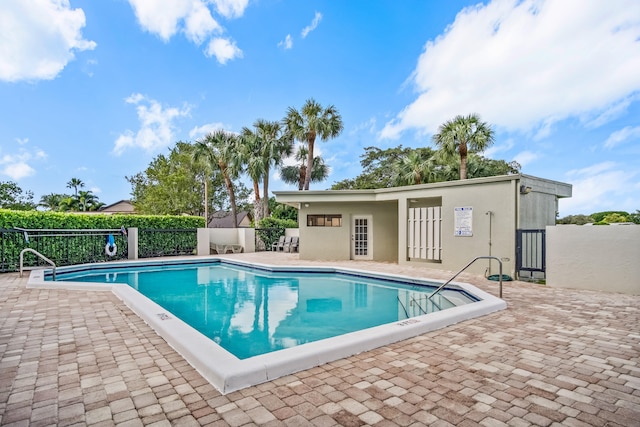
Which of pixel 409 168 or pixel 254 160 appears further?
pixel 254 160

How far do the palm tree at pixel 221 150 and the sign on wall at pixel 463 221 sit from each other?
15370 mm

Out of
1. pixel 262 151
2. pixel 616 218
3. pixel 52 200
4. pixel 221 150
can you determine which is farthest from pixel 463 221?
pixel 52 200

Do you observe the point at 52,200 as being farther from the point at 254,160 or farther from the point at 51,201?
the point at 254,160

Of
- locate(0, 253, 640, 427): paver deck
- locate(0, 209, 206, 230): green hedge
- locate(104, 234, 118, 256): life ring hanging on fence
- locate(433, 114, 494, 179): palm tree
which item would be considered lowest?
locate(0, 253, 640, 427): paver deck

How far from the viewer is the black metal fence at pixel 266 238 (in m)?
19.5

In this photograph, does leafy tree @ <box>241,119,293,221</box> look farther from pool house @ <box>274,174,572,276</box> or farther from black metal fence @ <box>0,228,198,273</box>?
pool house @ <box>274,174,572,276</box>

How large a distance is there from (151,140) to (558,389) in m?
38.9

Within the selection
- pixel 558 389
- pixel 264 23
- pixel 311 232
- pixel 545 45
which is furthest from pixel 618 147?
pixel 558 389

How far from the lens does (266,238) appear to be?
19.7m

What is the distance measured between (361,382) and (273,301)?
17.0 feet

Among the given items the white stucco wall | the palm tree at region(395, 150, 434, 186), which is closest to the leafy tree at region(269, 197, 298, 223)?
the palm tree at region(395, 150, 434, 186)

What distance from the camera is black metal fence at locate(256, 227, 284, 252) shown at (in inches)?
766

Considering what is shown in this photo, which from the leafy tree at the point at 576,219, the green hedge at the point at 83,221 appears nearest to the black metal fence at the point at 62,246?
the green hedge at the point at 83,221

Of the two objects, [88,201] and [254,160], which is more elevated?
[254,160]
